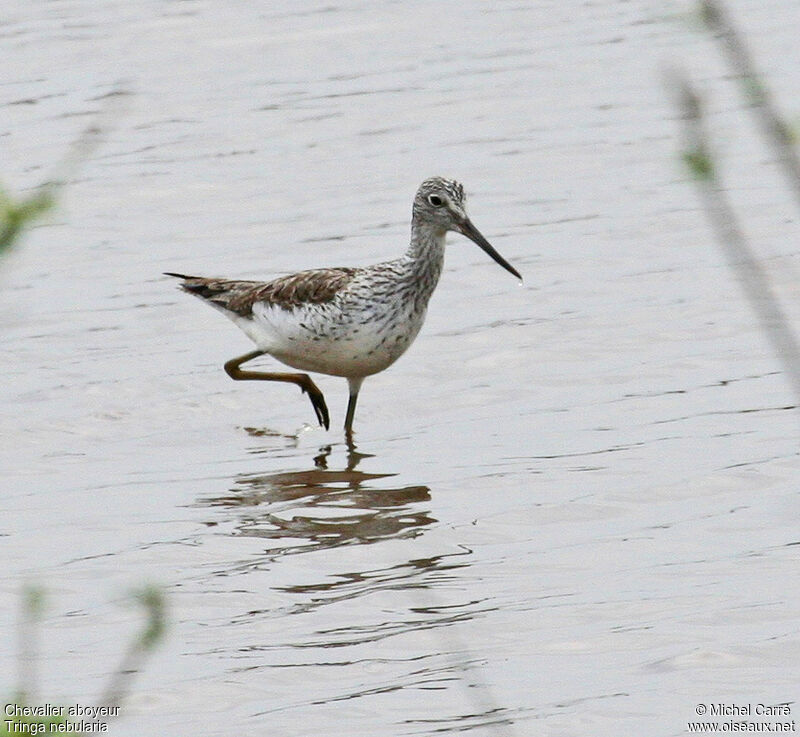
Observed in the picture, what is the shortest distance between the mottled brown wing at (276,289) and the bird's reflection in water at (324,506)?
A: 934 millimetres

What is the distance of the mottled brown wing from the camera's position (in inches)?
336

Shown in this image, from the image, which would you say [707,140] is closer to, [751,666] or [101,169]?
[751,666]

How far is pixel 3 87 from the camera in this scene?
54.5ft

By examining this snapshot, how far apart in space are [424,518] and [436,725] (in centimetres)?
231

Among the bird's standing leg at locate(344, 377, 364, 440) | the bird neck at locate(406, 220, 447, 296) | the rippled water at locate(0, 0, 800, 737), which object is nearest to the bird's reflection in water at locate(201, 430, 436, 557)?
the rippled water at locate(0, 0, 800, 737)

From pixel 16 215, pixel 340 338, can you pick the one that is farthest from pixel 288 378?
pixel 16 215

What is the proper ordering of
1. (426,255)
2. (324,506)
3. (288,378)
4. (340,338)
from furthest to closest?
1. (288,378)
2. (426,255)
3. (340,338)
4. (324,506)

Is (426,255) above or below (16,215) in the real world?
below

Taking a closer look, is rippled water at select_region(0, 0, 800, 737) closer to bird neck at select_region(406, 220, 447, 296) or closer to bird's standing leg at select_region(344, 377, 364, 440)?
bird's standing leg at select_region(344, 377, 364, 440)

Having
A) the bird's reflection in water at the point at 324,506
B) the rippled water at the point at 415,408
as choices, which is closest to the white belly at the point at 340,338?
the rippled water at the point at 415,408

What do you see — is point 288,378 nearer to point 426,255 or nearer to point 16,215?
point 426,255

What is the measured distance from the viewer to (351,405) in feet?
28.5

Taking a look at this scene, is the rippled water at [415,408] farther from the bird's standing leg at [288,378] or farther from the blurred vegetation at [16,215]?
the bird's standing leg at [288,378]

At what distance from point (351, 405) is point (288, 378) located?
0.63 m
